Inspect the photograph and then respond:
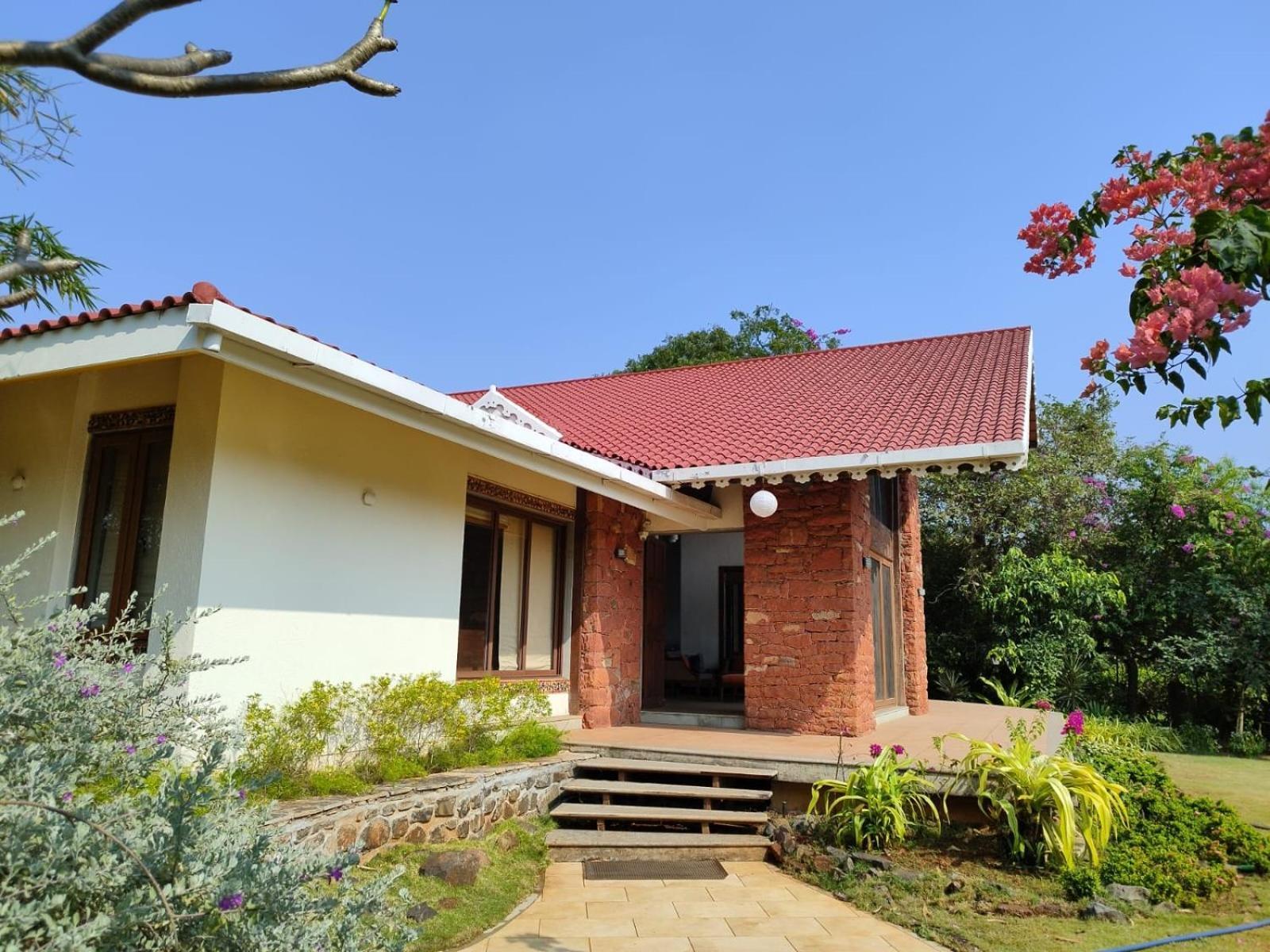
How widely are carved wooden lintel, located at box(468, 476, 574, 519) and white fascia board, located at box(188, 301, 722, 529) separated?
98 centimetres

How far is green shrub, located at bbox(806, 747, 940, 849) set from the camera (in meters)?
6.73

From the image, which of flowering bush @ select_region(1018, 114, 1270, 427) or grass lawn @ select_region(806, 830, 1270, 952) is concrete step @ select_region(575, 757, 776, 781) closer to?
grass lawn @ select_region(806, 830, 1270, 952)

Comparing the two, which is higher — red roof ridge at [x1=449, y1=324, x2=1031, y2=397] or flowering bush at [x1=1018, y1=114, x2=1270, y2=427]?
red roof ridge at [x1=449, y1=324, x2=1031, y2=397]

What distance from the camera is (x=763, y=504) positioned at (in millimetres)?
9320

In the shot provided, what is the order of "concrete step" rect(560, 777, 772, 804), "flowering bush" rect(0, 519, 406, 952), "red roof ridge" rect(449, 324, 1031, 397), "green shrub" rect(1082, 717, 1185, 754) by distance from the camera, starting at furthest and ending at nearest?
"red roof ridge" rect(449, 324, 1031, 397) < "green shrub" rect(1082, 717, 1185, 754) < "concrete step" rect(560, 777, 772, 804) < "flowering bush" rect(0, 519, 406, 952)

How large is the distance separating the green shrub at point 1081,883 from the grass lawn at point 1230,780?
138 inches

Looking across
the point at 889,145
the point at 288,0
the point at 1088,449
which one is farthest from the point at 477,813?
the point at 1088,449

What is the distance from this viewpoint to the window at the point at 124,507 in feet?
20.7

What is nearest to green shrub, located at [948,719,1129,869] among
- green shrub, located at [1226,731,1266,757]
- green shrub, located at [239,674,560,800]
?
green shrub, located at [239,674,560,800]

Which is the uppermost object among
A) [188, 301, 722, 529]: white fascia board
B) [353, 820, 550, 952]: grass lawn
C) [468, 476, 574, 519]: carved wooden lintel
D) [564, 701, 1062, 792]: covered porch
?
[188, 301, 722, 529]: white fascia board

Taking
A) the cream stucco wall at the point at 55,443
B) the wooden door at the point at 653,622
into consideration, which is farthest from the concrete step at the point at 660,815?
the cream stucco wall at the point at 55,443

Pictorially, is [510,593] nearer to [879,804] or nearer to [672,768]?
[672,768]

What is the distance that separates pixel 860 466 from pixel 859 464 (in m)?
0.02

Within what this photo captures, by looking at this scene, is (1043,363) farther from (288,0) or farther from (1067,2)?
(288,0)
